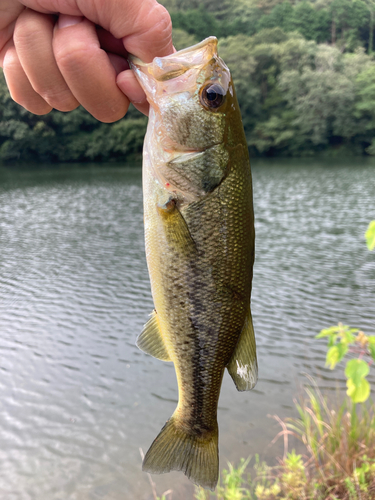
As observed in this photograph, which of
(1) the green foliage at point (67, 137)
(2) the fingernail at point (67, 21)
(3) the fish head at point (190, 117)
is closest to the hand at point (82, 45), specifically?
(2) the fingernail at point (67, 21)

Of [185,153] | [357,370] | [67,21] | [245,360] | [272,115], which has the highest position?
[272,115]

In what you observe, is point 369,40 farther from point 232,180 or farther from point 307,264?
point 232,180

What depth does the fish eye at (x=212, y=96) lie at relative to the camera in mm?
1696

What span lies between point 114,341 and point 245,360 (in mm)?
11105

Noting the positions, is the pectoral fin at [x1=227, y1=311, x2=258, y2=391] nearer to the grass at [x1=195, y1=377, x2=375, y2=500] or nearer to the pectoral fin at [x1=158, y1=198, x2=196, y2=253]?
the pectoral fin at [x1=158, y1=198, x2=196, y2=253]

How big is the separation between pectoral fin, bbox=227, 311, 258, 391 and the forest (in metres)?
53.0

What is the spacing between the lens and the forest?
53.7 metres

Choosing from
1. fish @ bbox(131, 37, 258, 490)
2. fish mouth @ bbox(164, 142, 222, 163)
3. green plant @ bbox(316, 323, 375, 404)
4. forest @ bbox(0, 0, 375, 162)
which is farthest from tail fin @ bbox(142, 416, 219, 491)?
forest @ bbox(0, 0, 375, 162)

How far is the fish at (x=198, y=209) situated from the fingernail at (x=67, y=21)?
273 mm

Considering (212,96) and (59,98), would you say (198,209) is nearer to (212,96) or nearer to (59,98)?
(212,96)

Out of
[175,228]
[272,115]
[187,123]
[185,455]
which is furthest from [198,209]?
[272,115]

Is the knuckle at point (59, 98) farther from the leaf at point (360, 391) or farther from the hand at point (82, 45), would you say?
the leaf at point (360, 391)

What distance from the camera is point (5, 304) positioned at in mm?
14953

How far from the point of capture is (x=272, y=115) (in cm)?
6238
